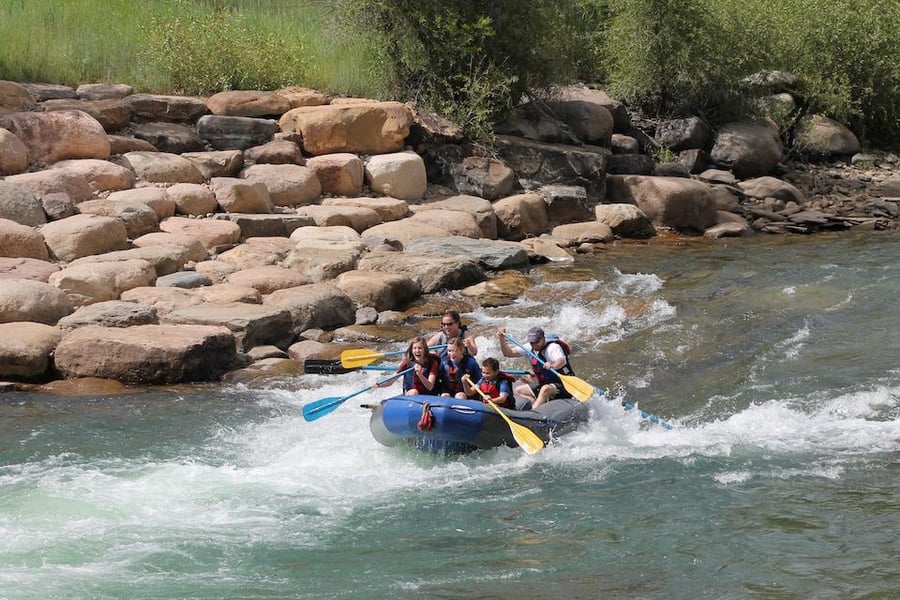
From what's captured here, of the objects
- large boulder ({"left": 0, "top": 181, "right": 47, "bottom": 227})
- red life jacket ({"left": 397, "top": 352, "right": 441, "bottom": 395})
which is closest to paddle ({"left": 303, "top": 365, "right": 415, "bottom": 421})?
red life jacket ({"left": 397, "top": 352, "right": 441, "bottom": 395})

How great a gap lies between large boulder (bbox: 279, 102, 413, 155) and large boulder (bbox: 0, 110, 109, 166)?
2648 millimetres

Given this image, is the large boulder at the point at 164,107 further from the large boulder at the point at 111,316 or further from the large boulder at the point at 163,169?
the large boulder at the point at 111,316

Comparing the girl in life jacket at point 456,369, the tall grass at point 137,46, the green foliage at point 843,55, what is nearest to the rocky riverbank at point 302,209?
the tall grass at point 137,46

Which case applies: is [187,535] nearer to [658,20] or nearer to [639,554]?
[639,554]

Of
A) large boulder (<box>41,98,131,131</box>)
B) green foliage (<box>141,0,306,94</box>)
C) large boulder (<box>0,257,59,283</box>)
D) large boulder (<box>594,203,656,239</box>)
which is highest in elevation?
green foliage (<box>141,0,306,94</box>)

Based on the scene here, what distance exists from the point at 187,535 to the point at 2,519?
43.7 inches

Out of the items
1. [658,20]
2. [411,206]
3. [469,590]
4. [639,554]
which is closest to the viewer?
[469,590]

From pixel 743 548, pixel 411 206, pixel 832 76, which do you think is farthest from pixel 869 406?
pixel 832 76

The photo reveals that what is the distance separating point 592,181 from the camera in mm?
15938

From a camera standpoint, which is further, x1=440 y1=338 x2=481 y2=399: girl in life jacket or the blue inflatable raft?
x1=440 y1=338 x2=481 y2=399: girl in life jacket

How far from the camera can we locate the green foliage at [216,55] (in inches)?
616

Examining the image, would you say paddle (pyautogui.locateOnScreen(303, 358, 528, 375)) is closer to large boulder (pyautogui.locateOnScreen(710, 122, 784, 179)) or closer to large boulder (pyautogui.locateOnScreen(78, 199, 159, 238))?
large boulder (pyautogui.locateOnScreen(78, 199, 159, 238))

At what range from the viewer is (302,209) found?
1375 centimetres

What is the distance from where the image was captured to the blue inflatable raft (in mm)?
7410
